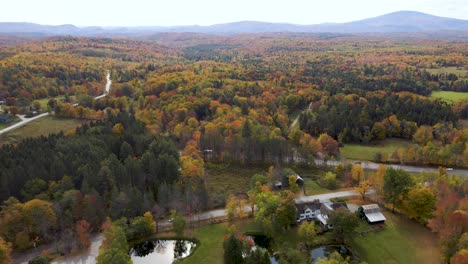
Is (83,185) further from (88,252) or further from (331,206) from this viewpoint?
(331,206)

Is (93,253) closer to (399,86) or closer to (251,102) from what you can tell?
(251,102)

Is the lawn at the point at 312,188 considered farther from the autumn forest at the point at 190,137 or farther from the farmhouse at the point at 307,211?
the farmhouse at the point at 307,211

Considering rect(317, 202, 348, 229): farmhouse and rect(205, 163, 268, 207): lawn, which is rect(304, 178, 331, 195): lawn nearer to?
rect(317, 202, 348, 229): farmhouse

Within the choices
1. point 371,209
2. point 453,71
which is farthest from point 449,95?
point 371,209

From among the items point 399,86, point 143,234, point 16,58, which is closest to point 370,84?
point 399,86

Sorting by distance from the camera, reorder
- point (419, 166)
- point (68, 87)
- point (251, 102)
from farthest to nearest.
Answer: point (68, 87) < point (251, 102) < point (419, 166)
